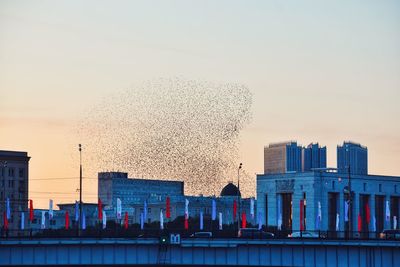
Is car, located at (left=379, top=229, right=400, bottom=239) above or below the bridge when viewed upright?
above

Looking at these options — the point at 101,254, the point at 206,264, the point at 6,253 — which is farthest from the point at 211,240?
the point at 6,253

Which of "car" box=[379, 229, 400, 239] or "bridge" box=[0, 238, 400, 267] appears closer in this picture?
"bridge" box=[0, 238, 400, 267]

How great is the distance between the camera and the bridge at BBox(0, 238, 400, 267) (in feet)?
412

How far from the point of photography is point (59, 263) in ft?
413

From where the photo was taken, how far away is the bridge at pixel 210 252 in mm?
125562

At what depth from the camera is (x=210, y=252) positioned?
128 meters

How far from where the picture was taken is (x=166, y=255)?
12750 cm

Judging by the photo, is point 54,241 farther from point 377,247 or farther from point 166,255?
point 377,247

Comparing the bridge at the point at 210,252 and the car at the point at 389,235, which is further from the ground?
the car at the point at 389,235

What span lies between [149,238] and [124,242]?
9.21ft

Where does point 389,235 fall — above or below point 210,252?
above

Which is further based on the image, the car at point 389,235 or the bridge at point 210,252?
the car at point 389,235

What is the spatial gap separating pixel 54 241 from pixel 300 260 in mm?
27209

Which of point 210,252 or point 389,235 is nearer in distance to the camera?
point 210,252
